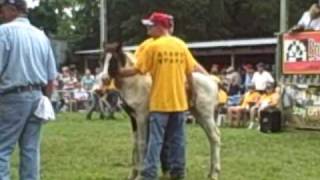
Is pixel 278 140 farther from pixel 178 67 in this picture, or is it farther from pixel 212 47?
pixel 212 47

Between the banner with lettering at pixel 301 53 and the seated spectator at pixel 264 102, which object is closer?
the banner with lettering at pixel 301 53

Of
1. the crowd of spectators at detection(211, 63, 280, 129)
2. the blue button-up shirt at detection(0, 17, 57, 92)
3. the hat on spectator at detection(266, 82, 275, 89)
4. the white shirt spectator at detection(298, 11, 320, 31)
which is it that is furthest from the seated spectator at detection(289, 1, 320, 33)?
the blue button-up shirt at detection(0, 17, 57, 92)

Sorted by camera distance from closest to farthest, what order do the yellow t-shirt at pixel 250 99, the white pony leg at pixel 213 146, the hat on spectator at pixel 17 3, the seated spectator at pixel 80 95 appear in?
the hat on spectator at pixel 17 3 < the white pony leg at pixel 213 146 < the yellow t-shirt at pixel 250 99 < the seated spectator at pixel 80 95

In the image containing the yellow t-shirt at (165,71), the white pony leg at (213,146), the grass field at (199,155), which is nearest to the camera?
the yellow t-shirt at (165,71)

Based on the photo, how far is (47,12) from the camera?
6191 centimetres

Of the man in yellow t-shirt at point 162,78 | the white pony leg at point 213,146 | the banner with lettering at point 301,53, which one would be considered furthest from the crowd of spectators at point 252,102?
the man in yellow t-shirt at point 162,78

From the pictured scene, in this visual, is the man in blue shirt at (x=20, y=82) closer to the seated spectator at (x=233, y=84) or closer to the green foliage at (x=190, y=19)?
the seated spectator at (x=233, y=84)

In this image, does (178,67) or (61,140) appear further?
(61,140)

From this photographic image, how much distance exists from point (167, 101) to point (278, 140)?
757 centimetres

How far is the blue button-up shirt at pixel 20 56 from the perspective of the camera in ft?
23.9

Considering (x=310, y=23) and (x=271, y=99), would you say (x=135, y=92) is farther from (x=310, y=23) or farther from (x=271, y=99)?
(x=271, y=99)

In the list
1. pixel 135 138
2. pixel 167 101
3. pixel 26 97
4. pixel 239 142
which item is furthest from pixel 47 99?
pixel 239 142

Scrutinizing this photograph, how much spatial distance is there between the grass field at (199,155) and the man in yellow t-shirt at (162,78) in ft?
3.86

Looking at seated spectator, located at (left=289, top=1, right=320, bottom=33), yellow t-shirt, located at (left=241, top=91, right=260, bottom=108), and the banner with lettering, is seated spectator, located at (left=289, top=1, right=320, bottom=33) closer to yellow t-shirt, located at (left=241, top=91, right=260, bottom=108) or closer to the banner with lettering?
the banner with lettering
